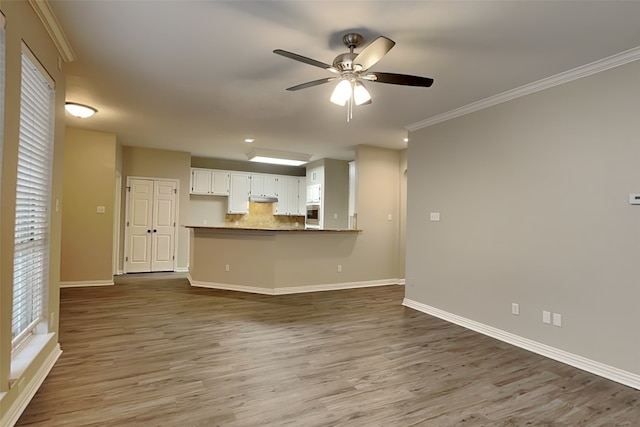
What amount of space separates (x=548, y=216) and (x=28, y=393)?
4.33 m

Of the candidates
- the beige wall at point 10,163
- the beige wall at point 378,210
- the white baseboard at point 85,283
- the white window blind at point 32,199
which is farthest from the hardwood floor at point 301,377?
the beige wall at point 378,210

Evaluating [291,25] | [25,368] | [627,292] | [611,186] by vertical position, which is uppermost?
[291,25]

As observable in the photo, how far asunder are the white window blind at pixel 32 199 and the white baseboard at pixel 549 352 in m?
4.10

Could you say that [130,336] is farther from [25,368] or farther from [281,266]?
[281,266]

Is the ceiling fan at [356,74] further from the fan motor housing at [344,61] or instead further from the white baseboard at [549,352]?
the white baseboard at [549,352]

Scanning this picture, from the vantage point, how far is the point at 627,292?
266 centimetres

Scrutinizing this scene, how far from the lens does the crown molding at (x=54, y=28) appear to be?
215cm

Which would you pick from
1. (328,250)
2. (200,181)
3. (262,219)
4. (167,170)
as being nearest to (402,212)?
(328,250)

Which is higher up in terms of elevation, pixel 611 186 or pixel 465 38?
pixel 465 38

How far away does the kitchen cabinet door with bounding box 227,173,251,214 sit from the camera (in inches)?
310

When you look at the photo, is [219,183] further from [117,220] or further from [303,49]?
[303,49]

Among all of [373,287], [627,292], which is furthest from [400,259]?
[627,292]

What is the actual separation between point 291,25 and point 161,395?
8.88 feet

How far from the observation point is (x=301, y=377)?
2629mm
